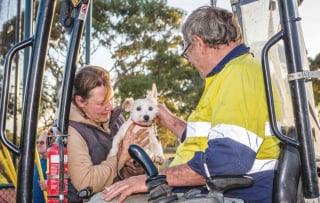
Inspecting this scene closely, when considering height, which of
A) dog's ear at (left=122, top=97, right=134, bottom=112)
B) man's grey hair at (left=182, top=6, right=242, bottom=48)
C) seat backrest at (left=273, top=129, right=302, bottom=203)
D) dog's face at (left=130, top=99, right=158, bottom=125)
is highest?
man's grey hair at (left=182, top=6, right=242, bottom=48)

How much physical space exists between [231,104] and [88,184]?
1032 mm

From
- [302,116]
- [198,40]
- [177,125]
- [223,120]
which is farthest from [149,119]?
[302,116]

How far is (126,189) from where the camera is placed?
2.47m

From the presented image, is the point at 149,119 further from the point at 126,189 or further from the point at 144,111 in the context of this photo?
the point at 126,189

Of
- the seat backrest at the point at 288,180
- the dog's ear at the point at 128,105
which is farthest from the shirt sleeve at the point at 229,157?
the dog's ear at the point at 128,105

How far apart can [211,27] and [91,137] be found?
1.05 metres

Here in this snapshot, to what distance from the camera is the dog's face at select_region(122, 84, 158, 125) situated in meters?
4.26

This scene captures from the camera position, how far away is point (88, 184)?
9.87 feet

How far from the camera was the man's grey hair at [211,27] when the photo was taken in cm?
271

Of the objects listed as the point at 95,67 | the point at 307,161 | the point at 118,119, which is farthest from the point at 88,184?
the point at 307,161

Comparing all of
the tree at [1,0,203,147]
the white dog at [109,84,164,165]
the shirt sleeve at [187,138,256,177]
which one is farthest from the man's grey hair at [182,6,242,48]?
the tree at [1,0,203,147]

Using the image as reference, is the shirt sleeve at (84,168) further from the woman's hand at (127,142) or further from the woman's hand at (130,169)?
the woman's hand at (130,169)

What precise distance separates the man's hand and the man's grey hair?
760 mm

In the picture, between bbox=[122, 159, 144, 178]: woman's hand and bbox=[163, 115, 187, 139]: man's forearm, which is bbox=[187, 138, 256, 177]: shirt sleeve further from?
bbox=[163, 115, 187, 139]: man's forearm
